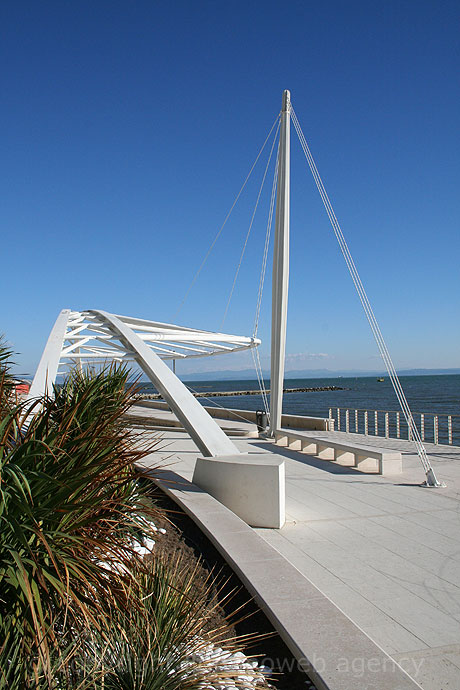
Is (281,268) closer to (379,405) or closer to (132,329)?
(132,329)

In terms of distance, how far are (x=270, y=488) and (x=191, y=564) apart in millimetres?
2622

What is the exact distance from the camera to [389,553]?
6.16 m

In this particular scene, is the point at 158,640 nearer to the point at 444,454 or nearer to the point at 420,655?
the point at 420,655

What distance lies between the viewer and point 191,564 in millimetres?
4680

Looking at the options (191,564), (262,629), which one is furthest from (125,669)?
(191,564)

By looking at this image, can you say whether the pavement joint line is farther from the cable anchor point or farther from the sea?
the cable anchor point

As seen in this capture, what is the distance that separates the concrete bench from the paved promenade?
13.4 inches

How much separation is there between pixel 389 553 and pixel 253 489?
1.90 metres

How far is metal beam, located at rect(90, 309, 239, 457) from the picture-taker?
854cm

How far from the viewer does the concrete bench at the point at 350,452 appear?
430 inches

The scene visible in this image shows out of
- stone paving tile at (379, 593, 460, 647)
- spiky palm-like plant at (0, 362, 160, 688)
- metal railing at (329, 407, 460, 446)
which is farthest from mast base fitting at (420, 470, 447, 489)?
spiky palm-like plant at (0, 362, 160, 688)

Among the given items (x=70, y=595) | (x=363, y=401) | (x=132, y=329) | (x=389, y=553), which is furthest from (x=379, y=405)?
(x=70, y=595)

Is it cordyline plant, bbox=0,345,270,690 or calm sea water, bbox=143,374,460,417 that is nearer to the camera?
cordyline plant, bbox=0,345,270,690

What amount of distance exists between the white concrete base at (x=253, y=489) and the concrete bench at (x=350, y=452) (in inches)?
166
